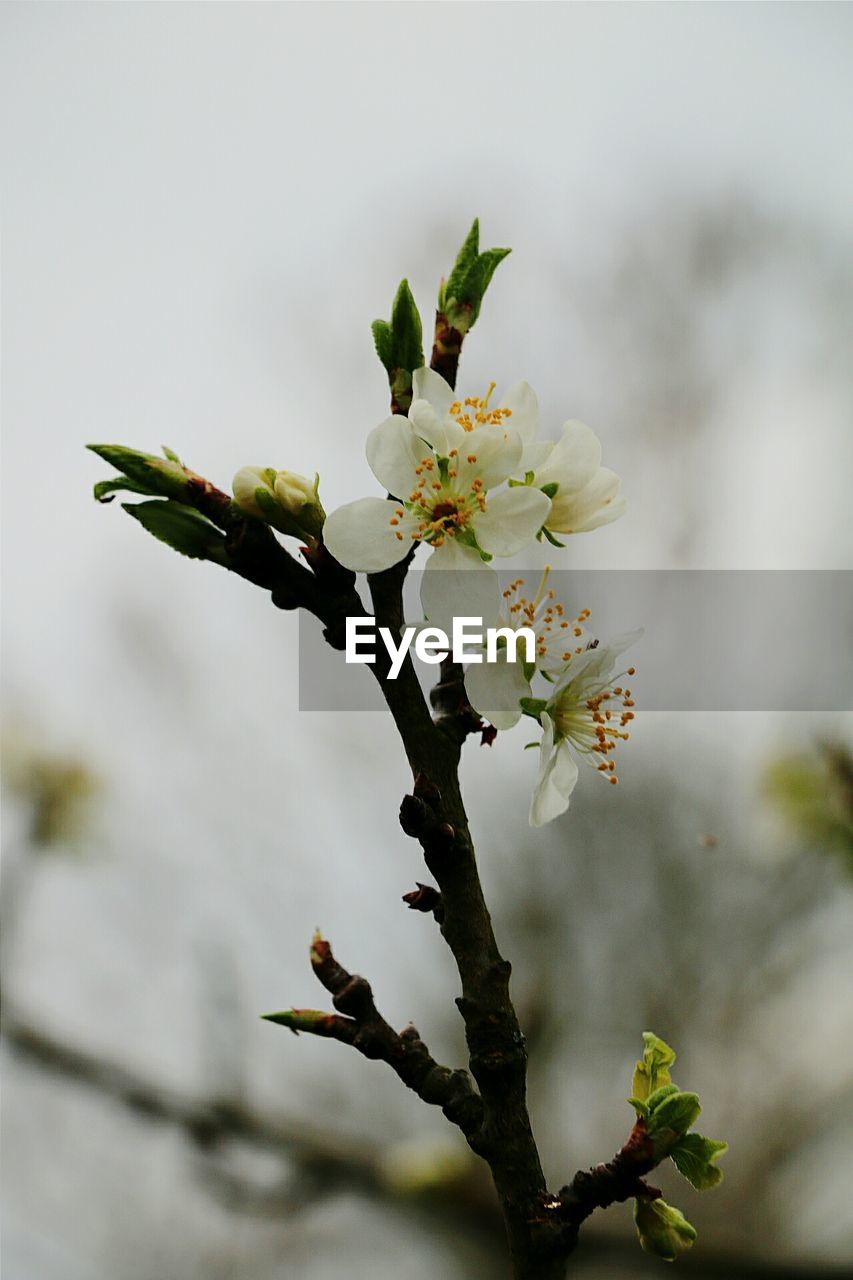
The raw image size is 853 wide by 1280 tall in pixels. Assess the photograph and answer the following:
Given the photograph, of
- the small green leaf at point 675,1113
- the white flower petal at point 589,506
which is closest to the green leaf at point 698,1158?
the small green leaf at point 675,1113

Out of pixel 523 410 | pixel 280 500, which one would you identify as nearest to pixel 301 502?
pixel 280 500

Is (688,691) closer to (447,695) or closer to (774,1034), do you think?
(774,1034)

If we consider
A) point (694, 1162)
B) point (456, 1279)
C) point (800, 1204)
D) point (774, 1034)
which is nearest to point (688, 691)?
point (774, 1034)

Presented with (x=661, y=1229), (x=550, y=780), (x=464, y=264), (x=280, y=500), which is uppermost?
(x=464, y=264)

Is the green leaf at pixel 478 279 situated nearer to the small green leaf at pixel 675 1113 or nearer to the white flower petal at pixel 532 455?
the white flower petal at pixel 532 455

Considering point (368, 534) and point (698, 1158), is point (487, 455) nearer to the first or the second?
point (368, 534)
